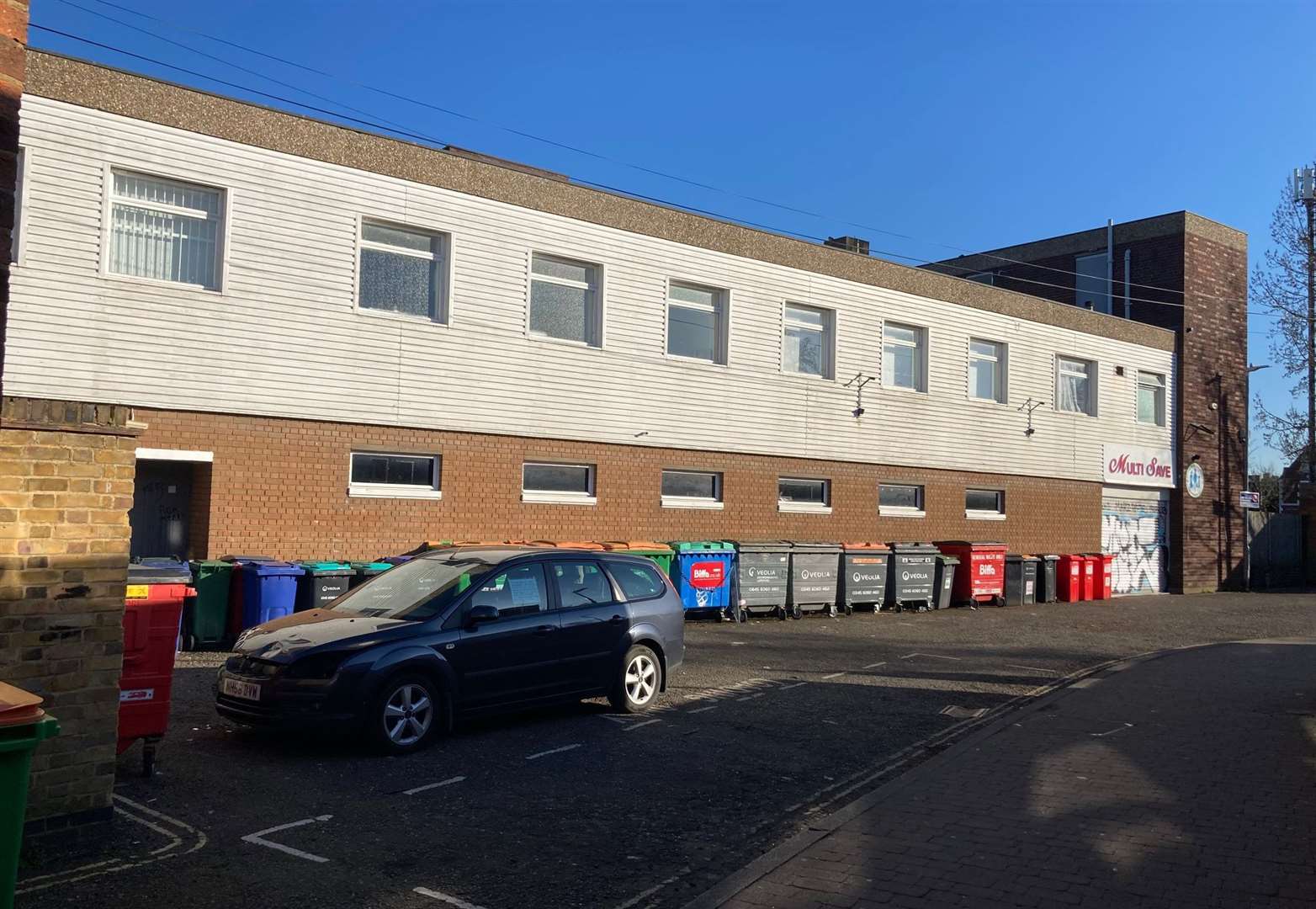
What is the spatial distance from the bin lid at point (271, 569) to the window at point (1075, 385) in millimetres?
20865

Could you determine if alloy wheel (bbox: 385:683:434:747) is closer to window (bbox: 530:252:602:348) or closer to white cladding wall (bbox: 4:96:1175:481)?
white cladding wall (bbox: 4:96:1175:481)

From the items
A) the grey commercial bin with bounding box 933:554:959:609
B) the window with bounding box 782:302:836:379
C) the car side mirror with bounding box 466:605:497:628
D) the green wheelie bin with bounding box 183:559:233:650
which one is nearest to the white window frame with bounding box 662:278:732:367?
the window with bounding box 782:302:836:379

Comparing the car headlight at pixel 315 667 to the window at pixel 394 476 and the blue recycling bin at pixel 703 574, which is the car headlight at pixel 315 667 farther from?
the blue recycling bin at pixel 703 574

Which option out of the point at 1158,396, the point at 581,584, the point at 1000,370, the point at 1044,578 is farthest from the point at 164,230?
the point at 1158,396

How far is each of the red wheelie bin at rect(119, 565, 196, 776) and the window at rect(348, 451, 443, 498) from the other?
28.9 ft

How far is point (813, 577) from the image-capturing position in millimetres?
19516

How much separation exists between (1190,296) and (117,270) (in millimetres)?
27365

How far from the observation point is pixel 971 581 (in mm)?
23062

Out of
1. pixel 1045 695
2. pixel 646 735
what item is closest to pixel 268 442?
pixel 646 735

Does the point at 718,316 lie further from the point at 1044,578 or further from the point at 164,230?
the point at 1044,578

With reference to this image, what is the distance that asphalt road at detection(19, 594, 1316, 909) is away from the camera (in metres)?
5.39

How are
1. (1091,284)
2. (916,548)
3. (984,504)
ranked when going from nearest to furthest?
1. (916,548)
2. (984,504)
3. (1091,284)

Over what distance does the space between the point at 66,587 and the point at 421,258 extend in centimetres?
1170

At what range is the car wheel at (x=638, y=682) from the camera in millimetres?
9820
